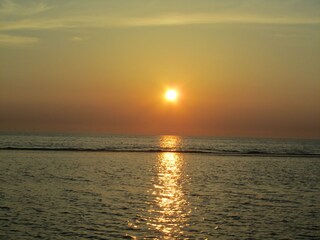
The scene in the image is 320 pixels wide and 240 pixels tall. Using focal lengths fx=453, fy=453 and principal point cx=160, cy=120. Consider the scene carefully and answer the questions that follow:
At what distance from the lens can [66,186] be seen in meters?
35.9

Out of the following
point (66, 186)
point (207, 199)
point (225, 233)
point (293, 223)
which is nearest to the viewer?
point (225, 233)

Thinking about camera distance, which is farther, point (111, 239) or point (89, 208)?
point (89, 208)

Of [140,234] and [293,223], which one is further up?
[293,223]

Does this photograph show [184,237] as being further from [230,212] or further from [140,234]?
[230,212]

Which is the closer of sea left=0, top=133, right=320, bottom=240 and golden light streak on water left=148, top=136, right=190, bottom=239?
sea left=0, top=133, right=320, bottom=240

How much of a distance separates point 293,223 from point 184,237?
653cm

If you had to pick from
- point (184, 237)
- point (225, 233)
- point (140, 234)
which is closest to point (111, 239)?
point (140, 234)

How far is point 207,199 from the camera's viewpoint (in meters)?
30.4

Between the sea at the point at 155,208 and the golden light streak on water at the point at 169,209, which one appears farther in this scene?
the golden light streak on water at the point at 169,209

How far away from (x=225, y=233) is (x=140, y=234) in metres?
3.91

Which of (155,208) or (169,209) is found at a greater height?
(155,208)

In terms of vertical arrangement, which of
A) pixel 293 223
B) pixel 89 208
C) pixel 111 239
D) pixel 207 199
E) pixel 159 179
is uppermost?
pixel 159 179

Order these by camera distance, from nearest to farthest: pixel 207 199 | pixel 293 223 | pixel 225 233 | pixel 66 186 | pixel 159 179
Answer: pixel 225 233
pixel 293 223
pixel 207 199
pixel 66 186
pixel 159 179

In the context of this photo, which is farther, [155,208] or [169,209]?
[155,208]
